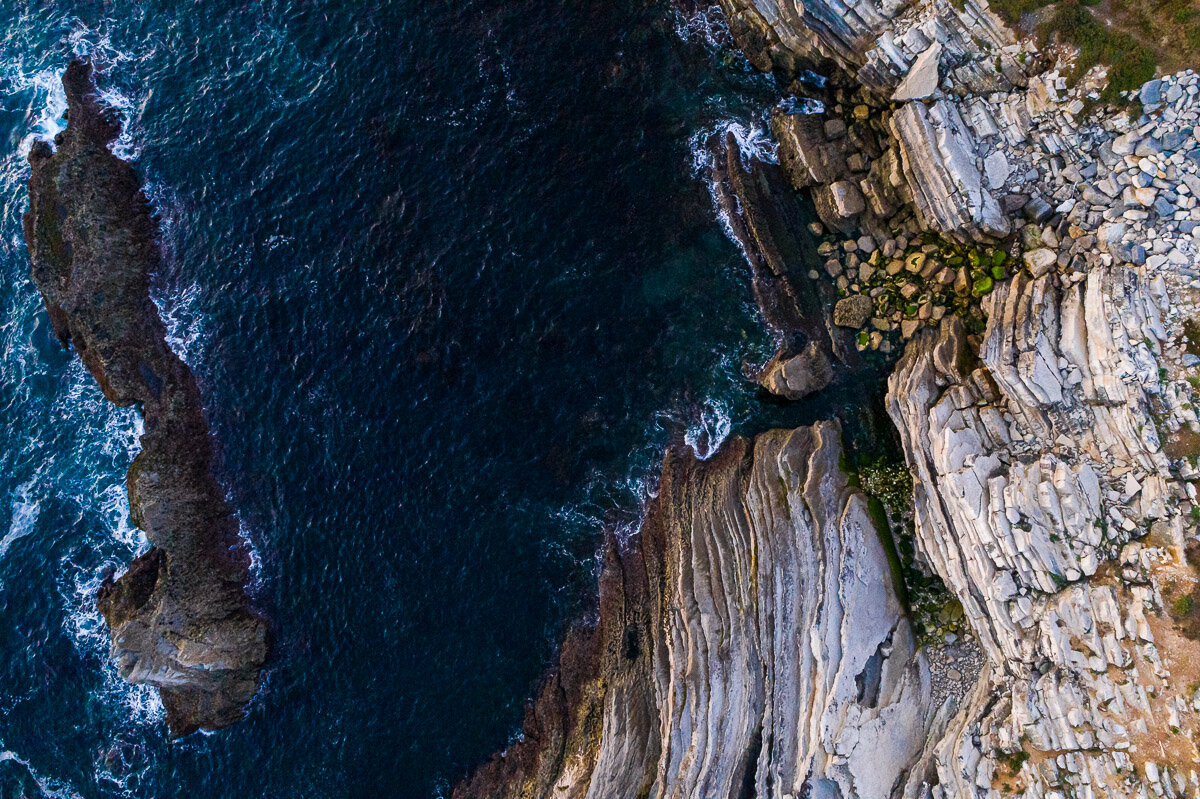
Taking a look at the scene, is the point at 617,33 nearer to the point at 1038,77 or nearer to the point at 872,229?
the point at 872,229

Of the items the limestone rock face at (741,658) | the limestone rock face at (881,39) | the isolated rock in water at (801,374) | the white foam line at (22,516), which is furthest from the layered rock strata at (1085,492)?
the white foam line at (22,516)

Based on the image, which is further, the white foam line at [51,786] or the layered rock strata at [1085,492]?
the white foam line at [51,786]

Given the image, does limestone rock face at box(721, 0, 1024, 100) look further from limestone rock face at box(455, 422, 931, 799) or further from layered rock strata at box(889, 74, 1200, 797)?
limestone rock face at box(455, 422, 931, 799)

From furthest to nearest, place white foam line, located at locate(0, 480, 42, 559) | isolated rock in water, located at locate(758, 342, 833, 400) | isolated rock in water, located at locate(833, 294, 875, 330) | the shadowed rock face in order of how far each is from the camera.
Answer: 1. white foam line, located at locate(0, 480, 42, 559)
2. the shadowed rock face
3. isolated rock in water, located at locate(833, 294, 875, 330)
4. isolated rock in water, located at locate(758, 342, 833, 400)

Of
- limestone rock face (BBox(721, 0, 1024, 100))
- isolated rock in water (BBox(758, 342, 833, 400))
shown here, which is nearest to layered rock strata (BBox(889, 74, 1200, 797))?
limestone rock face (BBox(721, 0, 1024, 100))

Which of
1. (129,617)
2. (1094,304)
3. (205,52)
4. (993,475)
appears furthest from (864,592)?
(205,52)

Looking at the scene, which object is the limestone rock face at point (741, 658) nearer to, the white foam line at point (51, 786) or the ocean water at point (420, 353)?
the ocean water at point (420, 353)
